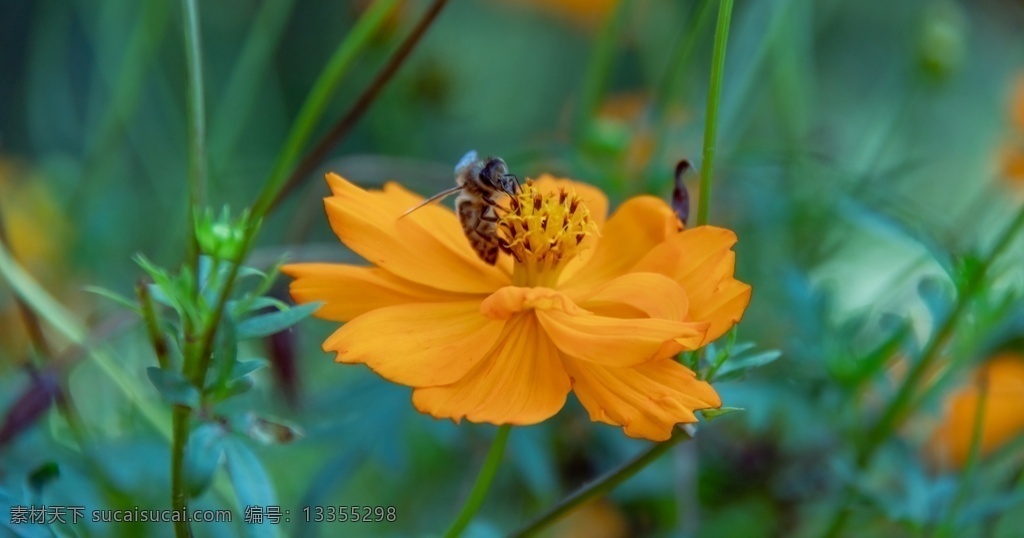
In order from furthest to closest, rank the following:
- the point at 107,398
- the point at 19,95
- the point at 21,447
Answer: the point at 19,95, the point at 107,398, the point at 21,447

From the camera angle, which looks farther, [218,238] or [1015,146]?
[1015,146]

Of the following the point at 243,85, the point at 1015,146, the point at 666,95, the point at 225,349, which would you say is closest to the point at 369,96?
the point at 225,349

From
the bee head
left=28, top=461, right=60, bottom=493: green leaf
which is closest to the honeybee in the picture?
the bee head

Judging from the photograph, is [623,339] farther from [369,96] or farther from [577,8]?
[577,8]

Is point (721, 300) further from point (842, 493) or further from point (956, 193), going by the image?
point (956, 193)

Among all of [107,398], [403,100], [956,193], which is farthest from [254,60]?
[956,193]

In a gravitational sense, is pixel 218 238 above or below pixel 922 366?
→ above

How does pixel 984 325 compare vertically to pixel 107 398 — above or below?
above
